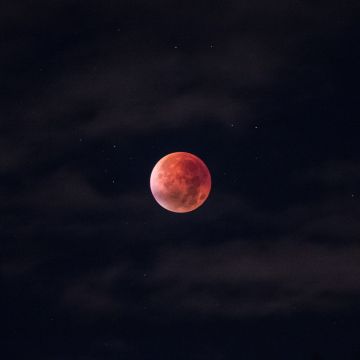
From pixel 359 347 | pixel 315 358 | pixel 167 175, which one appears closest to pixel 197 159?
pixel 167 175

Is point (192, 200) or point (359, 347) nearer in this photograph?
point (192, 200)

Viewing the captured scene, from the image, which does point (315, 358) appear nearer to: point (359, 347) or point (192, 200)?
point (359, 347)

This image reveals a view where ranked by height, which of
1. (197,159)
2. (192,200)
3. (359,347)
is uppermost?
(197,159)

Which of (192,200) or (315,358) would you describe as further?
(315,358)

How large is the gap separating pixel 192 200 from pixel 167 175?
1.38m

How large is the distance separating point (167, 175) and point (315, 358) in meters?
31.6

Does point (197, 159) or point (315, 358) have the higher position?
point (197, 159)

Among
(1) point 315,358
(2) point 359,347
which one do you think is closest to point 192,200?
(1) point 315,358

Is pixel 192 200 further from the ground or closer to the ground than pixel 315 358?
further from the ground

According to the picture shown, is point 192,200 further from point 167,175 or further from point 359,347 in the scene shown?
point 359,347

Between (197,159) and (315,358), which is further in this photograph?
(315,358)

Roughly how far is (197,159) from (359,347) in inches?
1358

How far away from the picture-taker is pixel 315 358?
4925 centimetres

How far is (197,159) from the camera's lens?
24062 millimetres
